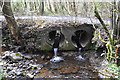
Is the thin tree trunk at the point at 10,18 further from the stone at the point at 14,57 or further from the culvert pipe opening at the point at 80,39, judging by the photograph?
the culvert pipe opening at the point at 80,39

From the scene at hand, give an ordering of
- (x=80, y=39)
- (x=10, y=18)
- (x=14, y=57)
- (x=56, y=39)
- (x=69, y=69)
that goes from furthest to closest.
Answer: (x=80, y=39) → (x=56, y=39) → (x=10, y=18) → (x=14, y=57) → (x=69, y=69)

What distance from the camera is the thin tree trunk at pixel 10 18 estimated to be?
251 inches

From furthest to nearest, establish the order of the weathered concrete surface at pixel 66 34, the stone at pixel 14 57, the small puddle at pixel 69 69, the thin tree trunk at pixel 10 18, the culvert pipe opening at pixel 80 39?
the culvert pipe opening at pixel 80 39, the weathered concrete surface at pixel 66 34, the thin tree trunk at pixel 10 18, the stone at pixel 14 57, the small puddle at pixel 69 69

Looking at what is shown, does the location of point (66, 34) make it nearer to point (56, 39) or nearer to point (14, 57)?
point (56, 39)

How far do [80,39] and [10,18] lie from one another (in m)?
4.88

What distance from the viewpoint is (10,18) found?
22.2ft

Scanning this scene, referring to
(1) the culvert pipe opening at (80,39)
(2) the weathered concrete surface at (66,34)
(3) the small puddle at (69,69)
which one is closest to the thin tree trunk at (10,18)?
(2) the weathered concrete surface at (66,34)

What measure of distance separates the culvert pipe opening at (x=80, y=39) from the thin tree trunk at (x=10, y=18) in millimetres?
3836

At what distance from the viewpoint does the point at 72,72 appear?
5562mm

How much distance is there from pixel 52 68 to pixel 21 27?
3683mm

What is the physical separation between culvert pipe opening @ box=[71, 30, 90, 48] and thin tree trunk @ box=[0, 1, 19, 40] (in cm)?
384

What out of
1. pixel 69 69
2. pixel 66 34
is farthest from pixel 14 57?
pixel 66 34

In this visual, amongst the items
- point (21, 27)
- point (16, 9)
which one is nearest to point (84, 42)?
point (21, 27)

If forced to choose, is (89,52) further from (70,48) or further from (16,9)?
(16,9)
